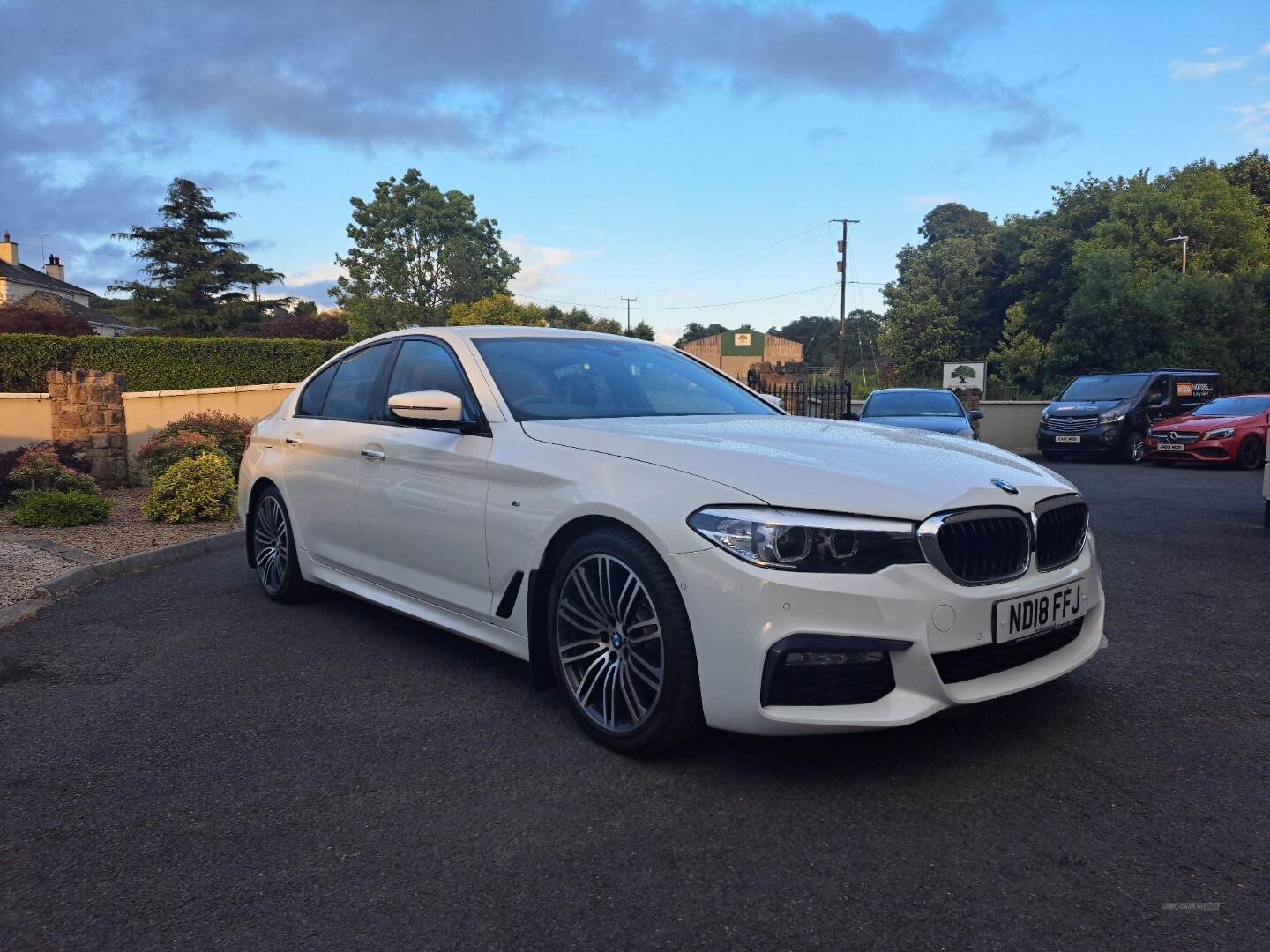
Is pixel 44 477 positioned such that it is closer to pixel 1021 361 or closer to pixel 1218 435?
pixel 1218 435

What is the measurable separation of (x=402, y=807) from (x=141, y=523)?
778 centimetres

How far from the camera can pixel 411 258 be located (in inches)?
2375

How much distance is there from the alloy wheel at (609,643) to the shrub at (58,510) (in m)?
7.73

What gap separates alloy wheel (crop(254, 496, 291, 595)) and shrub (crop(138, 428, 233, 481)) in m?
5.52

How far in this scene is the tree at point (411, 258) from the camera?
2296 inches

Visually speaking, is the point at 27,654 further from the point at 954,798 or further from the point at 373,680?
the point at 954,798

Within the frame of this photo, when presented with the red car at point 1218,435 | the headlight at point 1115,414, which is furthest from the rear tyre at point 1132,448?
the red car at point 1218,435

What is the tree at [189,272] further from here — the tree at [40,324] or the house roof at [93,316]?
the tree at [40,324]

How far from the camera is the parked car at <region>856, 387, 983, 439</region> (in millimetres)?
12945

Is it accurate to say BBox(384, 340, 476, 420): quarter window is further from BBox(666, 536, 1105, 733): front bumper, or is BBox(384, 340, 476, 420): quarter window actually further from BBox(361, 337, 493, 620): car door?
BBox(666, 536, 1105, 733): front bumper

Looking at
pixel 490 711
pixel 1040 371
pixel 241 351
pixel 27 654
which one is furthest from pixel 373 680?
pixel 1040 371

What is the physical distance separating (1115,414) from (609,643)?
699 inches

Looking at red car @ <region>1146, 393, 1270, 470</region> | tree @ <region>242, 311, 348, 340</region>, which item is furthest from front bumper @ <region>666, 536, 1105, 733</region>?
tree @ <region>242, 311, 348, 340</region>

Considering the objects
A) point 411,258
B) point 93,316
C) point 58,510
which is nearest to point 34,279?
point 93,316
